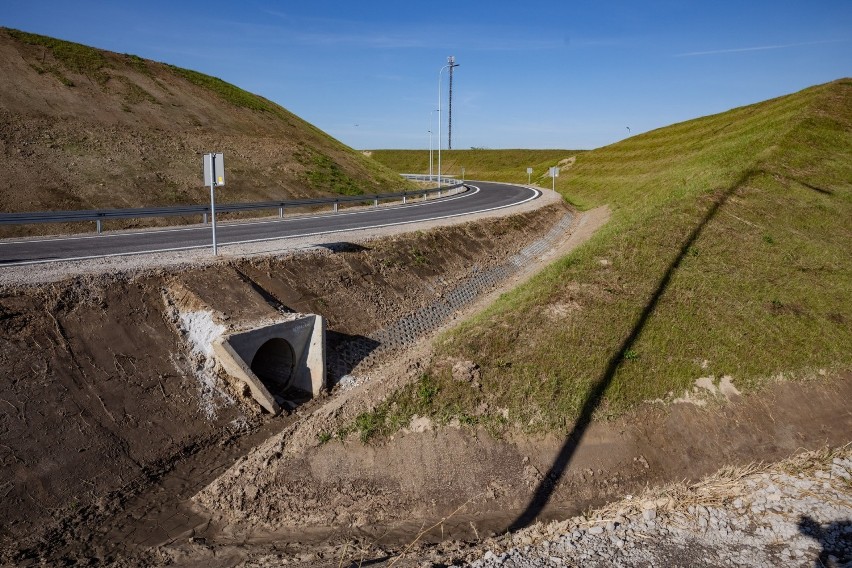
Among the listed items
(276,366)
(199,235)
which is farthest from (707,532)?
(199,235)

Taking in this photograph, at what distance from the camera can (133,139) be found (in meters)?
36.3

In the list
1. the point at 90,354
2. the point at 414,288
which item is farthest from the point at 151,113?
the point at 90,354

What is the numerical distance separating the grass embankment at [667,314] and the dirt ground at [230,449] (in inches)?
26.1

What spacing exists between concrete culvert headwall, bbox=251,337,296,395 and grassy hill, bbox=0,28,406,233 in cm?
1778

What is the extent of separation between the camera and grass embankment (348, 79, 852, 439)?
1371 centimetres

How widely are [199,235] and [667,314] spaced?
16.3 m

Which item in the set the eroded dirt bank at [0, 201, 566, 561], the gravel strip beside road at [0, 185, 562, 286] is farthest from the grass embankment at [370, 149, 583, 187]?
the eroded dirt bank at [0, 201, 566, 561]

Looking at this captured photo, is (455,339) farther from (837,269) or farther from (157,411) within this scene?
(837,269)

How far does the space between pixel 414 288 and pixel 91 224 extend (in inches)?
602

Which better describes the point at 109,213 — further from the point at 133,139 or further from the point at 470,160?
the point at 470,160

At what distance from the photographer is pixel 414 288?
2055cm

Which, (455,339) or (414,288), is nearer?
(455,339)

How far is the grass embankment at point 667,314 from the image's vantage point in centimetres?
1371

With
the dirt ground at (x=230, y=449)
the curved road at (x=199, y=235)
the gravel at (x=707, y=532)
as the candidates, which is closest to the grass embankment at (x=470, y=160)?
the curved road at (x=199, y=235)
